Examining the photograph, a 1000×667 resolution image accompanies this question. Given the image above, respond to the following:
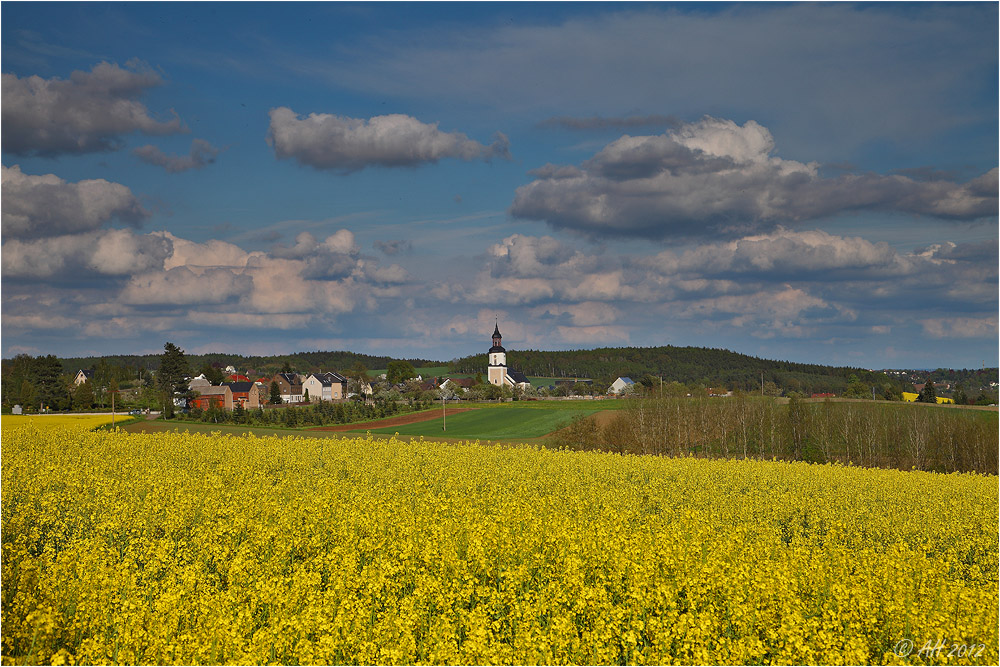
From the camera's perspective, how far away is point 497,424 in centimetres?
8881

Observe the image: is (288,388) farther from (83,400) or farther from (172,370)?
(83,400)

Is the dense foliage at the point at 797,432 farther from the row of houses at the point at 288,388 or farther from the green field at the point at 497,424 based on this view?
the row of houses at the point at 288,388

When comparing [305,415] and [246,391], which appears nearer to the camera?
[305,415]

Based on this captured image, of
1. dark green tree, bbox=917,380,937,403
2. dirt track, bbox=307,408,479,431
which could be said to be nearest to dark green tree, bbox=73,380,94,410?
dirt track, bbox=307,408,479,431

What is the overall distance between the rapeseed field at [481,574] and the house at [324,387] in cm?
14916

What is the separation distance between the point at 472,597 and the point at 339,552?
2.42 metres

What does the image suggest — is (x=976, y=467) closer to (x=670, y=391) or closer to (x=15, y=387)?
(x=670, y=391)

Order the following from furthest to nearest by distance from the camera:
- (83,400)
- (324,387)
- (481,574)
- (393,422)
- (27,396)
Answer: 1. (324,387)
2. (83,400)
3. (27,396)
4. (393,422)
5. (481,574)

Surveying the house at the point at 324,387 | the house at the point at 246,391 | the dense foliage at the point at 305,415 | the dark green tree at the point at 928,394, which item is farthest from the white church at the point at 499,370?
the dark green tree at the point at 928,394

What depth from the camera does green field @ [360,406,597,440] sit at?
8000 cm

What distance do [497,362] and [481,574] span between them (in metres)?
174

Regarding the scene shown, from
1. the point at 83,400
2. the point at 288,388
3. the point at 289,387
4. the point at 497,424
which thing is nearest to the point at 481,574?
the point at 497,424

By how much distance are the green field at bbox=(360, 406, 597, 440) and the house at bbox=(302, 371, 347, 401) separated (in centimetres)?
7528

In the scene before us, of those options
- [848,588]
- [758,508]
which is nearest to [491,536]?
[848,588]
